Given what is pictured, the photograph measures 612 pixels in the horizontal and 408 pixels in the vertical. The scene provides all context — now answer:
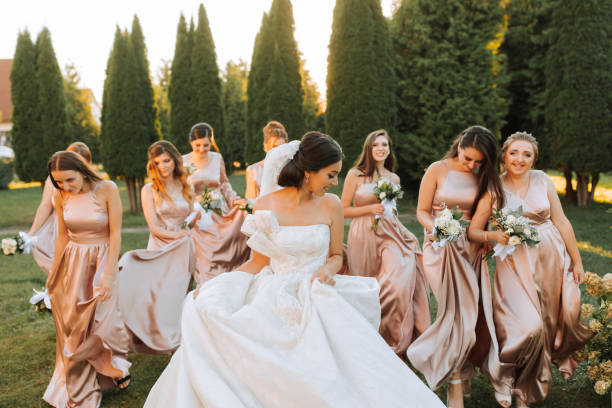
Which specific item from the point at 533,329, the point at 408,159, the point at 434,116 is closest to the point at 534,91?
the point at 434,116

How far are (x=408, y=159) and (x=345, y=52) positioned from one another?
432cm

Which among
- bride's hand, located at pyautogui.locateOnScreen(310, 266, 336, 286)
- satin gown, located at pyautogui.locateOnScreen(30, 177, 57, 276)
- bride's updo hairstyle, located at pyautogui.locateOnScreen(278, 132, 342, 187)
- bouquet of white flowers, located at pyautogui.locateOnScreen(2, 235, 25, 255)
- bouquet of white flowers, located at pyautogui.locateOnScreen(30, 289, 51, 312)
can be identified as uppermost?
bride's updo hairstyle, located at pyautogui.locateOnScreen(278, 132, 342, 187)

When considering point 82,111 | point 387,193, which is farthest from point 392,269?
point 82,111

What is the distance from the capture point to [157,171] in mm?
6652

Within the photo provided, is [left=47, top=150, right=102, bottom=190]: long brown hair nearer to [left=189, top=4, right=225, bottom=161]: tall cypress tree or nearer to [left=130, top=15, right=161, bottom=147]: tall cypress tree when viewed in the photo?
[left=189, top=4, right=225, bottom=161]: tall cypress tree

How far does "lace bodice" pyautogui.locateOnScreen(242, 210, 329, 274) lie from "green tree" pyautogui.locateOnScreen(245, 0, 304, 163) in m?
15.2

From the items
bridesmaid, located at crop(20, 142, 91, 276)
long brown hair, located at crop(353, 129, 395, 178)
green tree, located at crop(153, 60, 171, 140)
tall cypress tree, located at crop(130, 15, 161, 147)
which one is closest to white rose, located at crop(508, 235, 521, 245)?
long brown hair, located at crop(353, 129, 395, 178)

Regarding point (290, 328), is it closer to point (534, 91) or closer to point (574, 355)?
point (574, 355)

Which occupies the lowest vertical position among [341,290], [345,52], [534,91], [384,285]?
[384,285]

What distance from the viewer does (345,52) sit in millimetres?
17938

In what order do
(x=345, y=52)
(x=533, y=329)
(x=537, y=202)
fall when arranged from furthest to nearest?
(x=345, y=52) → (x=537, y=202) → (x=533, y=329)

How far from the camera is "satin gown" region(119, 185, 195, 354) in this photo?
6.15 meters

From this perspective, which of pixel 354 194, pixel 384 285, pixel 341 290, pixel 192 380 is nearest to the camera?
pixel 192 380

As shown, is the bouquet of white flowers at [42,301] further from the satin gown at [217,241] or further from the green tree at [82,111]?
the green tree at [82,111]
